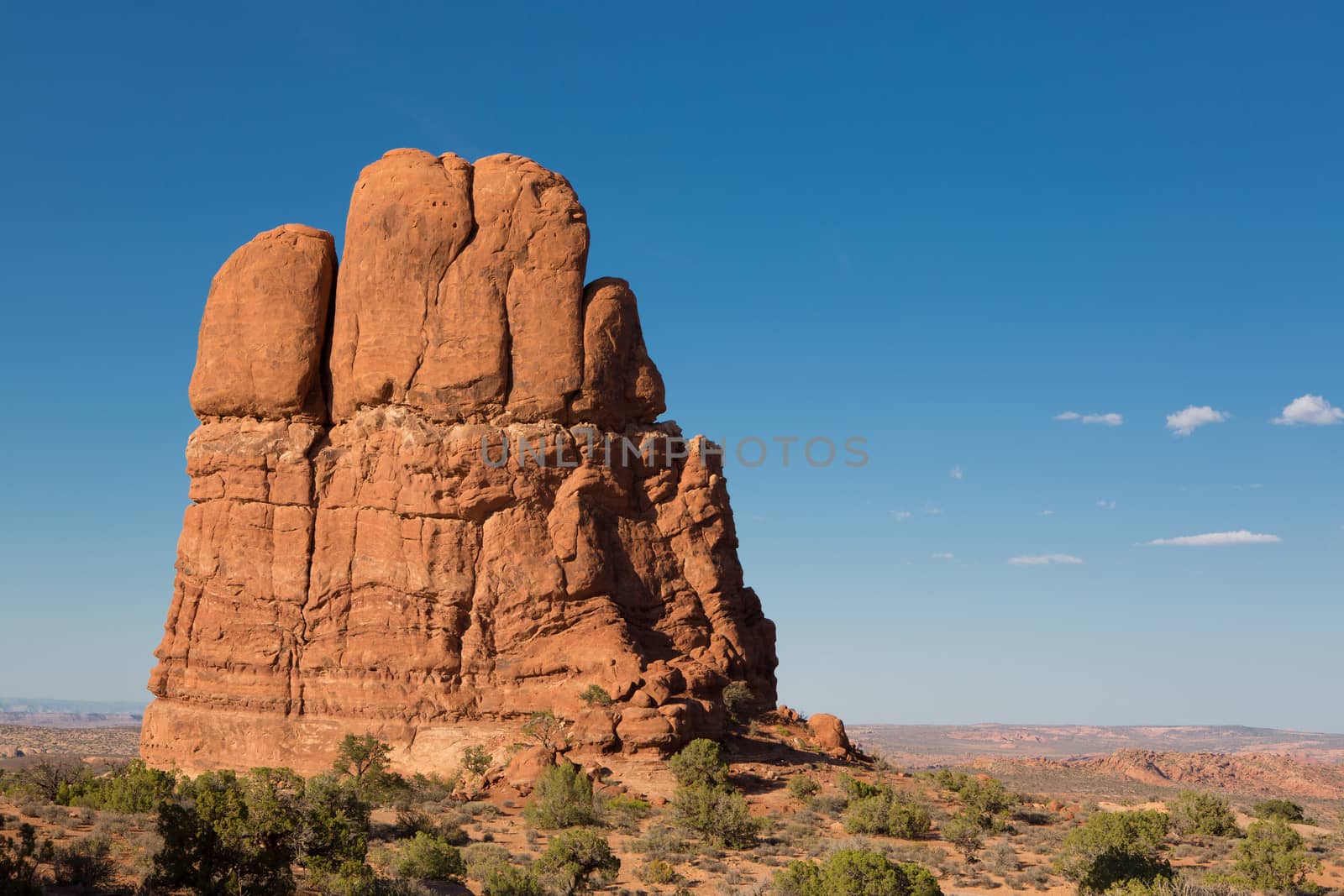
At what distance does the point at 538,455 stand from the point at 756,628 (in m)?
11.6

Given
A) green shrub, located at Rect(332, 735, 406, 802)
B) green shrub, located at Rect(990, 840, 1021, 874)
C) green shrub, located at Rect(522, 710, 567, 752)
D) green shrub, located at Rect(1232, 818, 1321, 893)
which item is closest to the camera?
green shrub, located at Rect(1232, 818, 1321, 893)

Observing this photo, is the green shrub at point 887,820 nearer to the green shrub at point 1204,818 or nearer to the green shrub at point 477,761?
the green shrub at point 1204,818

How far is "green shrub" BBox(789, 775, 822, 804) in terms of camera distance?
3344 centimetres

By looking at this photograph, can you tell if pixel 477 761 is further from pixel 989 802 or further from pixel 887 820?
pixel 989 802

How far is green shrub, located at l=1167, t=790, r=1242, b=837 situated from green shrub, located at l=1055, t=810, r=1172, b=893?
5.65 meters

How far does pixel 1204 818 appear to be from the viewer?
35.5 m

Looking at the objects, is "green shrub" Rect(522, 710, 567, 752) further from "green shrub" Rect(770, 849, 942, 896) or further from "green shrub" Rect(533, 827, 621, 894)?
"green shrub" Rect(770, 849, 942, 896)

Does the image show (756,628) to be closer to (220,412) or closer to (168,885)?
(220,412)

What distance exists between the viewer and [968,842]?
29500 millimetres

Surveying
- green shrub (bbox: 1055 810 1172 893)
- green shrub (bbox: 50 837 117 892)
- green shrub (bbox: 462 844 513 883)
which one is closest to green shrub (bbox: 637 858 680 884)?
green shrub (bbox: 462 844 513 883)

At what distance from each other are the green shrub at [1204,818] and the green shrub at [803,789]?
10991mm

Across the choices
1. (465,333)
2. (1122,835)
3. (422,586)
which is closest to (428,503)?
(422,586)

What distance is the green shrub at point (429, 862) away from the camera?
21734mm

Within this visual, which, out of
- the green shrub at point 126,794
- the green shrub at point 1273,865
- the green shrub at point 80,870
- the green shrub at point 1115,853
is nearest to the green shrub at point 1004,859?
the green shrub at point 1115,853
